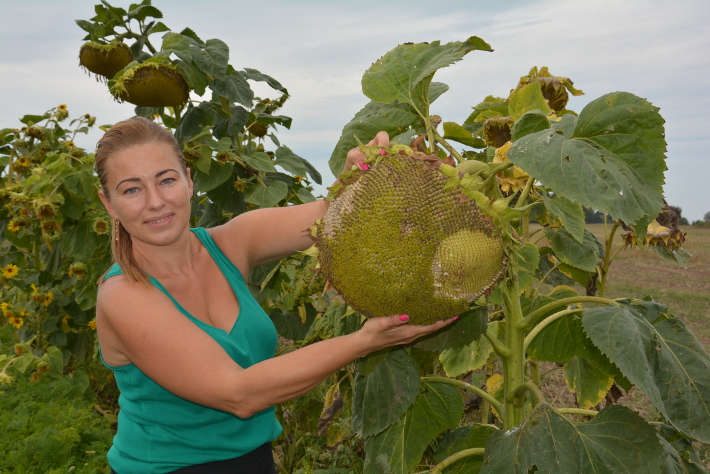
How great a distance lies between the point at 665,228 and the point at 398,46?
1.90 m

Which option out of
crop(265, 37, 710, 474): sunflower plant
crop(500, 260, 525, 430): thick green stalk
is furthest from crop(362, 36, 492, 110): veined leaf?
crop(500, 260, 525, 430): thick green stalk

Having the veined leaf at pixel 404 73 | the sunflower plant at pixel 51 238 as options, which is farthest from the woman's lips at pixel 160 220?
the sunflower plant at pixel 51 238

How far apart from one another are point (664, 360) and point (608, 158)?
55 cm

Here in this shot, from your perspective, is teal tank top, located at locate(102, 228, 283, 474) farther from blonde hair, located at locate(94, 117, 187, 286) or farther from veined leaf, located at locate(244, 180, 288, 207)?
veined leaf, located at locate(244, 180, 288, 207)

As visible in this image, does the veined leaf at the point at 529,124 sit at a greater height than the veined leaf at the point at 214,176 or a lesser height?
greater

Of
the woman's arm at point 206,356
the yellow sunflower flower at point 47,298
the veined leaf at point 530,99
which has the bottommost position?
the yellow sunflower flower at point 47,298

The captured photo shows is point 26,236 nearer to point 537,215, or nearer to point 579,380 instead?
point 537,215

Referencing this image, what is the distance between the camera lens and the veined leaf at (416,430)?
1.92 m

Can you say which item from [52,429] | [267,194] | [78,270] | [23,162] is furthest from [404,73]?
[23,162]

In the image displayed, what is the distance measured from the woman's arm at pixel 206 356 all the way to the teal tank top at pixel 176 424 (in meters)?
0.19

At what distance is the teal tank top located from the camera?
2016mm

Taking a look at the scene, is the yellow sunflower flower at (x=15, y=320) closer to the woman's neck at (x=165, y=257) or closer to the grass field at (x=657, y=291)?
the woman's neck at (x=165, y=257)

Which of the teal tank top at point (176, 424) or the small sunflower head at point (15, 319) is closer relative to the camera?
the teal tank top at point (176, 424)

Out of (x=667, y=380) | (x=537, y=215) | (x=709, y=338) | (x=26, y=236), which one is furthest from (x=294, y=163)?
(x=709, y=338)
